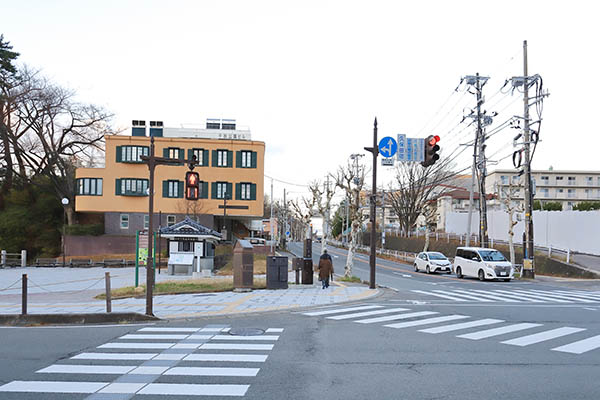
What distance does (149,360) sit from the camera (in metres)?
8.78

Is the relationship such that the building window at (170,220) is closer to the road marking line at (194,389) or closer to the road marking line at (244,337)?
the road marking line at (244,337)

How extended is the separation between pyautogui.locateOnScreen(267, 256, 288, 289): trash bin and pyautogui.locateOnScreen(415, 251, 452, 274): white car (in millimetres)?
20379

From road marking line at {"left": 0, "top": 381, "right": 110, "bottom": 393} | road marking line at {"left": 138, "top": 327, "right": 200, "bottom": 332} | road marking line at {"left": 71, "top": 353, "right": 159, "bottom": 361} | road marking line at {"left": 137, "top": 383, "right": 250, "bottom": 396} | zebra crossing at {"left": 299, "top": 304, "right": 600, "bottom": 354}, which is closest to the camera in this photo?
road marking line at {"left": 137, "top": 383, "right": 250, "bottom": 396}

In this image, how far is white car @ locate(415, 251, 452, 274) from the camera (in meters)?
38.3

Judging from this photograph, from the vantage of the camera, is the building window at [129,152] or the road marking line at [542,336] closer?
the road marking line at [542,336]

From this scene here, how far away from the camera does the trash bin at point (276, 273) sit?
2114 centimetres

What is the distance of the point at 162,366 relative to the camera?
834cm

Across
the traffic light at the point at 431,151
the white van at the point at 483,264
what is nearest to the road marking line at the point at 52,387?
the traffic light at the point at 431,151

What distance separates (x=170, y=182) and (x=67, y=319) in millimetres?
39423

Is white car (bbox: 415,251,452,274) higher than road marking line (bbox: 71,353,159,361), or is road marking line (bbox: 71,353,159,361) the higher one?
road marking line (bbox: 71,353,159,361)

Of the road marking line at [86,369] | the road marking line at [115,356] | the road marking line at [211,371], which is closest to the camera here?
the road marking line at [211,371]

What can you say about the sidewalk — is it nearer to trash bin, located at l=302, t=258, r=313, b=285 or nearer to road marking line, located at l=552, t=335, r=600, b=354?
trash bin, located at l=302, t=258, r=313, b=285

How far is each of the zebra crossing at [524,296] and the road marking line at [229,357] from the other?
39.2 feet

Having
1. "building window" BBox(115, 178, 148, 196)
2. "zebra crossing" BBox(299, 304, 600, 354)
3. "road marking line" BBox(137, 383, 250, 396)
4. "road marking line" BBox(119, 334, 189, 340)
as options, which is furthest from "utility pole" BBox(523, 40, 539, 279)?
"building window" BBox(115, 178, 148, 196)
